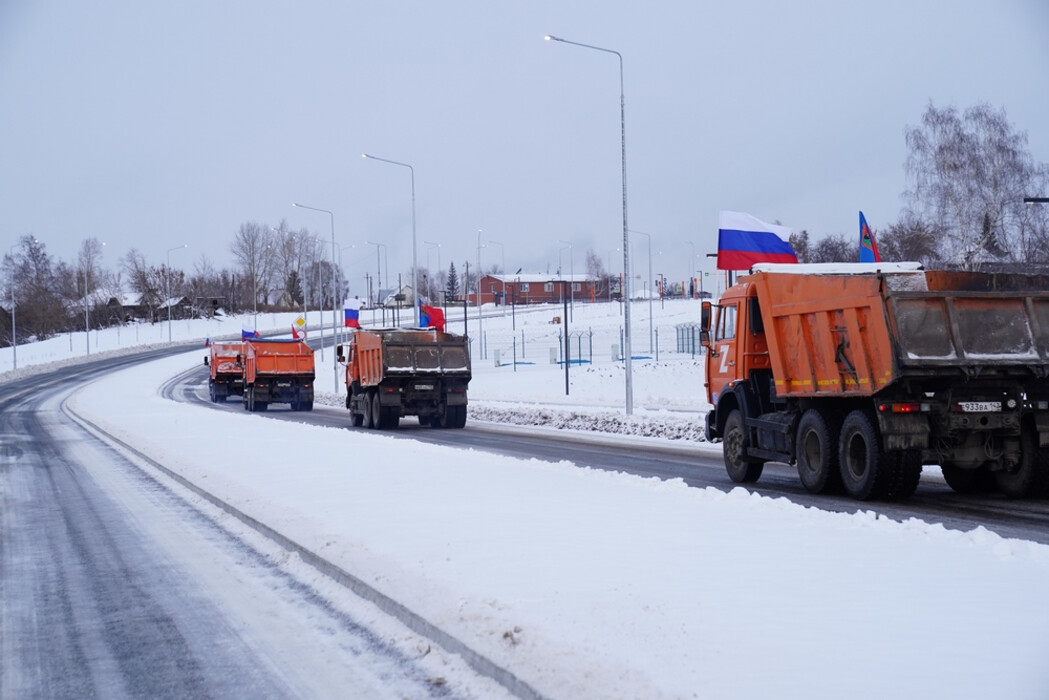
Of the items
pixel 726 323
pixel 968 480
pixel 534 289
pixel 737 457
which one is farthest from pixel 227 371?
pixel 534 289

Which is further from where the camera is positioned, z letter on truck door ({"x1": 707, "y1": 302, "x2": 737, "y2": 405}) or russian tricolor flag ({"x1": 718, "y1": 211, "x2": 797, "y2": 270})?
russian tricolor flag ({"x1": 718, "y1": 211, "x2": 797, "y2": 270})

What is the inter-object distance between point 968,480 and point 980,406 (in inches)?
83.9

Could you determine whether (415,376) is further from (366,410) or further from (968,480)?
(968,480)

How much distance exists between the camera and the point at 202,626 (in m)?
7.16

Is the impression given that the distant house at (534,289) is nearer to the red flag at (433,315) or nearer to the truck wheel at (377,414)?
the red flag at (433,315)

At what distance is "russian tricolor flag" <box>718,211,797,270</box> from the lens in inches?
782

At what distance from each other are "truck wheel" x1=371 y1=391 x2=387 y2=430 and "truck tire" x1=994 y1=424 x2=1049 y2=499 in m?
19.7

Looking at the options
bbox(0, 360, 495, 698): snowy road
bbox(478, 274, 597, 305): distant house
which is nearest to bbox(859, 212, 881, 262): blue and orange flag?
bbox(0, 360, 495, 698): snowy road

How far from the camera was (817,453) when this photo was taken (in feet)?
44.2

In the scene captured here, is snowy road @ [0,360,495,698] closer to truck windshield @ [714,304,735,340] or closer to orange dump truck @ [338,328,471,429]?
truck windshield @ [714,304,735,340]

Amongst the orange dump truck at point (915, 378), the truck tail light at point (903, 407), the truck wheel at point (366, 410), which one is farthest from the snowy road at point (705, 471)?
the truck wheel at point (366, 410)

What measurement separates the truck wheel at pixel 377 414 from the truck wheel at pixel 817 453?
1775 cm

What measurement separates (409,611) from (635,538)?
2607mm

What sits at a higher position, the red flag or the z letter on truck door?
the red flag
